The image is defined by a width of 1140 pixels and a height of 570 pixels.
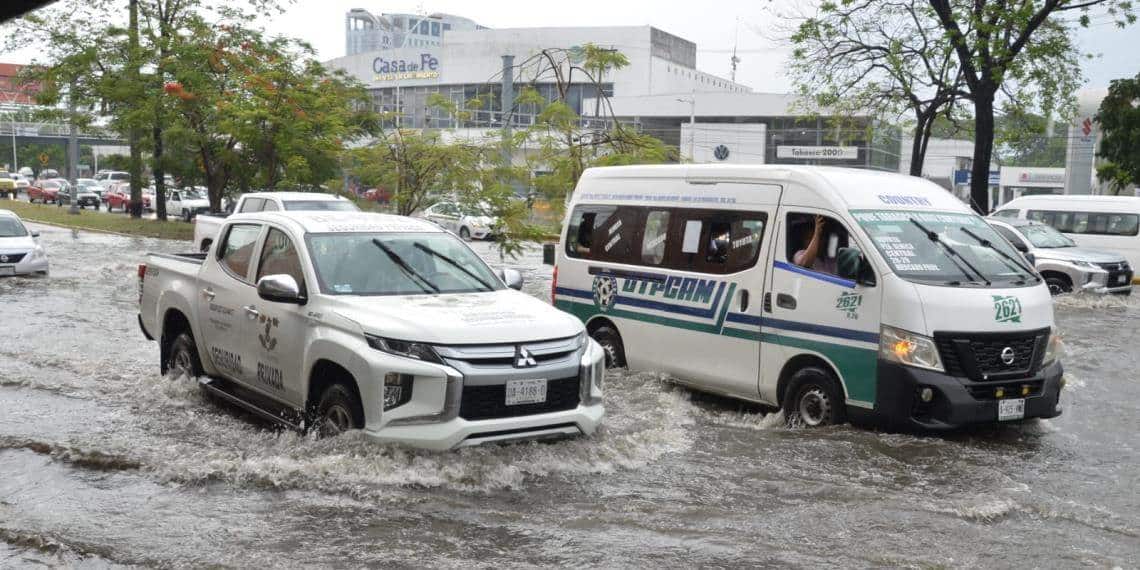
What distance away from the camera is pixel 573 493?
7012 mm

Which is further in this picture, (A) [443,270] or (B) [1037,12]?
(B) [1037,12]

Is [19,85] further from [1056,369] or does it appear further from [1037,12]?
[1056,369]

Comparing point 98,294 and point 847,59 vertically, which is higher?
point 847,59

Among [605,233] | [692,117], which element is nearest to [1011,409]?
[605,233]

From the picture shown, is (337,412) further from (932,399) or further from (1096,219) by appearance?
(1096,219)

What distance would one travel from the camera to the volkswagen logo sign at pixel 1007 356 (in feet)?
27.9

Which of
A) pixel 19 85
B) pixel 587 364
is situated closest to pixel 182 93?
pixel 19 85

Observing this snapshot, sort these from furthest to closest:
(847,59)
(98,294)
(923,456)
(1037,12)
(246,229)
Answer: (847,59)
(1037,12)
(98,294)
(246,229)
(923,456)

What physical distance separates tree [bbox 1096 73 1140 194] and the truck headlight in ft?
106

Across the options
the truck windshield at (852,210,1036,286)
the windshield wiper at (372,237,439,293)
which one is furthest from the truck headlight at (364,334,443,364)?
the truck windshield at (852,210,1036,286)

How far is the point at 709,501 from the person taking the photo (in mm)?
7023

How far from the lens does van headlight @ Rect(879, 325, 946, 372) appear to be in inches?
325

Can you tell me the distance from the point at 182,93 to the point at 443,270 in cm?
2923

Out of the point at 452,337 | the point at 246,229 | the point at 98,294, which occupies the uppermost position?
the point at 246,229
